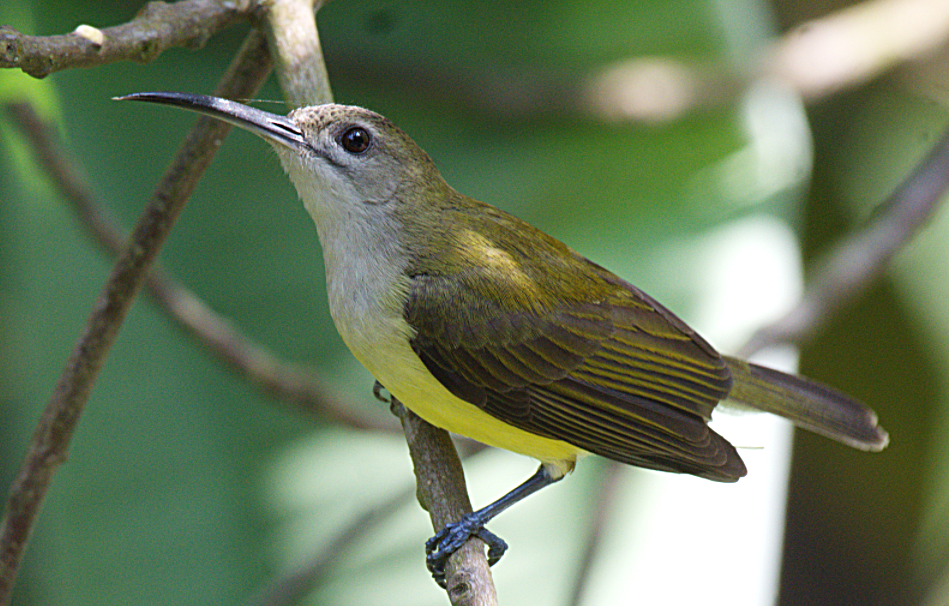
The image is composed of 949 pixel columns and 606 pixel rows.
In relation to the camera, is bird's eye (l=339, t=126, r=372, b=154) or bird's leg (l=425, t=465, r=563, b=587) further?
bird's eye (l=339, t=126, r=372, b=154)

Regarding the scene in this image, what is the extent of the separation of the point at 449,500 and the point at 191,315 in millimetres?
1291

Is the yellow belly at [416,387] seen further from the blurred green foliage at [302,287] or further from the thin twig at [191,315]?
the blurred green foliage at [302,287]

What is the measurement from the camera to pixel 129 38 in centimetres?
174

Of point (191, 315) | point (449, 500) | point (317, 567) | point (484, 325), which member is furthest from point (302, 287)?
point (449, 500)

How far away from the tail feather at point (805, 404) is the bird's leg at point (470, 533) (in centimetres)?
64

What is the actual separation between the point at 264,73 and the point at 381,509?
4.51ft

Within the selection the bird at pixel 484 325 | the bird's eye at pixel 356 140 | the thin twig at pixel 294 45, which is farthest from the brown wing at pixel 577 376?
the thin twig at pixel 294 45

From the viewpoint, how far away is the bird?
6.98 feet

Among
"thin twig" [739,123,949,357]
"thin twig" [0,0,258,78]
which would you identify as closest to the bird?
"thin twig" [0,0,258,78]

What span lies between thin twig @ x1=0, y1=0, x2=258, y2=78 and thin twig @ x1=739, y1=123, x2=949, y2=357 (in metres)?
1.99

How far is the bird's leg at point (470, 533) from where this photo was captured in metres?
1.95

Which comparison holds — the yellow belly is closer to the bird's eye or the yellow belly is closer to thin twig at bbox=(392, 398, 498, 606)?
thin twig at bbox=(392, 398, 498, 606)

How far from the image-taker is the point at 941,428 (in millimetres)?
4102

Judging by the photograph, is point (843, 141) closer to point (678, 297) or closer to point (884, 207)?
point (884, 207)
